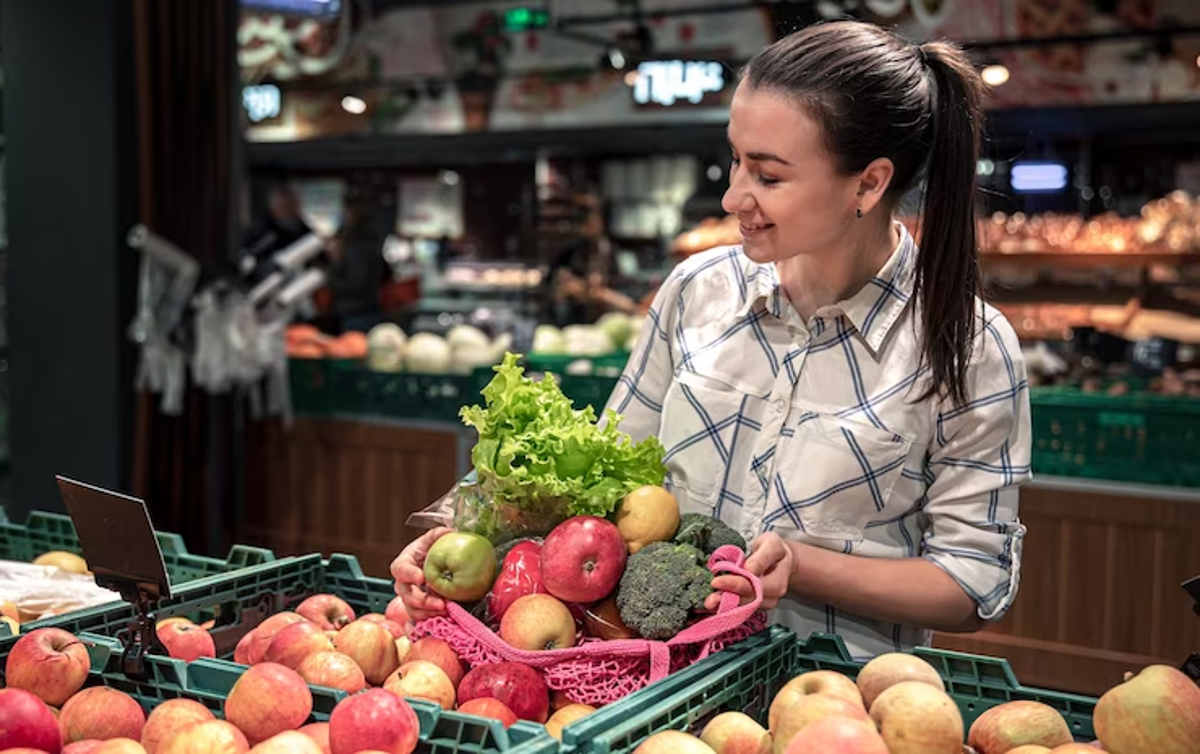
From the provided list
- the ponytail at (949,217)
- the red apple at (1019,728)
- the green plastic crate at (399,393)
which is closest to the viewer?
the red apple at (1019,728)

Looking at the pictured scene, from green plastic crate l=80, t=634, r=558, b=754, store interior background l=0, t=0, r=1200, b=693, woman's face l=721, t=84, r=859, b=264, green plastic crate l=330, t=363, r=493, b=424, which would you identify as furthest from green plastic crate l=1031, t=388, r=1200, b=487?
green plastic crate l=80, t=634, r=558, b=754

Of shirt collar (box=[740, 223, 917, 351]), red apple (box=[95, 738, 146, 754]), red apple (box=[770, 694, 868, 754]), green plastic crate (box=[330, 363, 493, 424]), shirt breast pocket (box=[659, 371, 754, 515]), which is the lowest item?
green plastic crate (box=[330, 363, 493, 424])

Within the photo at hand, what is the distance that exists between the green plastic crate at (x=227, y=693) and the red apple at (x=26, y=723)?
0.44ft

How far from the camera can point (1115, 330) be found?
22.2 ft

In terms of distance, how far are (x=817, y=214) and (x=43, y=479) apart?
466 cm

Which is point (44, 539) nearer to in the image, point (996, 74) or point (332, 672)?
point (332, 672)

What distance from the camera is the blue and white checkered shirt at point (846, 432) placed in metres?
1.93

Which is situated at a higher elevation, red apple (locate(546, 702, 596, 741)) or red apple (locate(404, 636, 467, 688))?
red apple (locate(404, 636, 467, 688))

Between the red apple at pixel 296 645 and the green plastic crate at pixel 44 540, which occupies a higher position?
the red apple at pixel 296 645

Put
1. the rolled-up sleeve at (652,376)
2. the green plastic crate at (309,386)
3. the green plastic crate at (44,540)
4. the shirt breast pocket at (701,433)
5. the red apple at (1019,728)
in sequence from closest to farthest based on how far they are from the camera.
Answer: the red apple at (1019,728)
the shirt breast pocket at (701,433)
the rolled-up sleeve at (652,376)
the green plastic crate at (44,540)
the green plastic crate at (309,386)

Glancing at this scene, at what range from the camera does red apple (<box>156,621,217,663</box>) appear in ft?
6.01

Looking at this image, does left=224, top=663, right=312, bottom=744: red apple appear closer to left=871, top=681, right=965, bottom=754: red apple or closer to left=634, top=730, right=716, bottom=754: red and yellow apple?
left=634, top=730, right=716, bottom=754: red and yellow apple

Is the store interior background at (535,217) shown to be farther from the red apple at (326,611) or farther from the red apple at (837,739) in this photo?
the red apple at (837,739)

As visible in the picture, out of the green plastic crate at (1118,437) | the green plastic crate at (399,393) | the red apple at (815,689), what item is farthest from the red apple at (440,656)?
the green plastic crate at (399,393)
